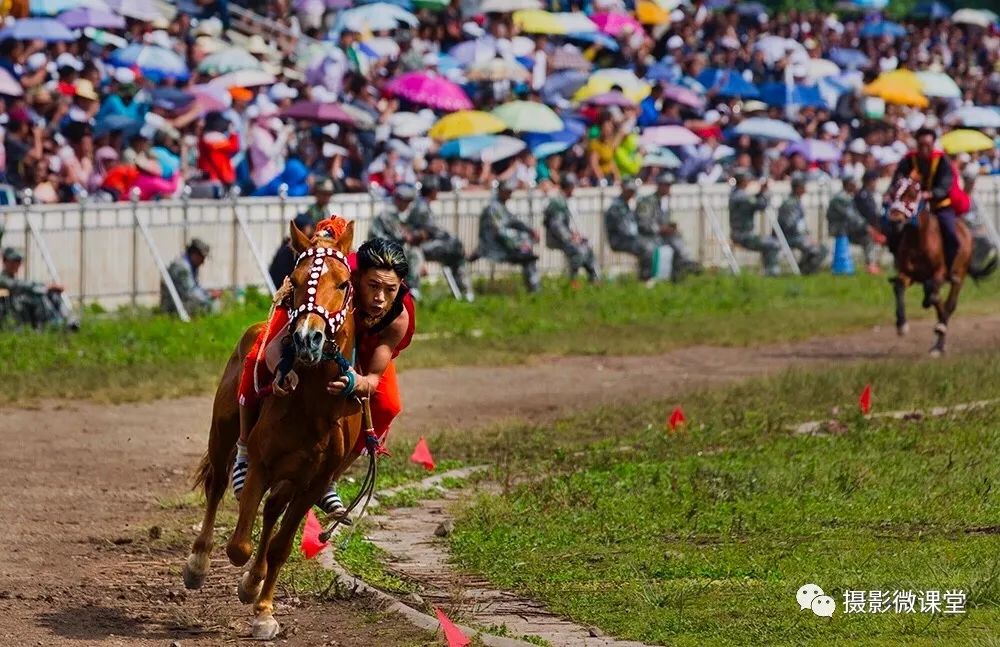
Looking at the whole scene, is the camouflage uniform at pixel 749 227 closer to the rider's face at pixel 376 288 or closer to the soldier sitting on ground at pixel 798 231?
the soldier sitting on ground at pixel 798 231

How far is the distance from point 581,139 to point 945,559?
2077 cm

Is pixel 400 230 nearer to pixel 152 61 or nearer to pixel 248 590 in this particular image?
pixel 152 61

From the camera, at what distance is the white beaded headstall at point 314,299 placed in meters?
Answer: 9.26

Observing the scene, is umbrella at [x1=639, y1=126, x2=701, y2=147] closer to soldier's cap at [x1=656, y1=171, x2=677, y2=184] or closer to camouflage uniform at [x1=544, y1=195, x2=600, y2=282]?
soldier's cap at [x1=656, y1=171, x2=677, y2=184]

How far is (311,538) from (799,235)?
863 inches

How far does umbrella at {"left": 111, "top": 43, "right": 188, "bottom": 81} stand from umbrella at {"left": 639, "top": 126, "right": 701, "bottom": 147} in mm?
8097

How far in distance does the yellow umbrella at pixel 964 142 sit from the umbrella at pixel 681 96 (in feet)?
16.7

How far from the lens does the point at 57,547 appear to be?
11.9 m

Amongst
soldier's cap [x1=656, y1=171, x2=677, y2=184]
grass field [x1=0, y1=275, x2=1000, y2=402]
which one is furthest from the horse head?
soldier's cap [x1=656, y1=171, x2=677, y2=184]

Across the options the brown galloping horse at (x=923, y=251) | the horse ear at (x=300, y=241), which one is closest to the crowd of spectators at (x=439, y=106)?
the brown galloping horse at (x=923, y=251)

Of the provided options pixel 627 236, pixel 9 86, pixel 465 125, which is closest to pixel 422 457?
pixel 9 86

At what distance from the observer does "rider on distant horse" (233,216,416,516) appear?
382 inches

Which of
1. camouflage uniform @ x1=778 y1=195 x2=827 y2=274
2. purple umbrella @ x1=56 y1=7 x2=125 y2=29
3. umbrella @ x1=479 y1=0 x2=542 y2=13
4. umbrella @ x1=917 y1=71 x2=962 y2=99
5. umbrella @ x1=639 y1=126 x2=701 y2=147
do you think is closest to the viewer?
purple umbrella @ x1=56 y1=7 x2=125 y2=29

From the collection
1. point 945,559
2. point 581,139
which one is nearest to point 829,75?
point 581,139
